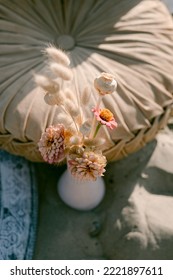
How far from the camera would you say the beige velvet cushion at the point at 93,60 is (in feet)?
5.73

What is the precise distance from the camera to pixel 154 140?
6.83ft

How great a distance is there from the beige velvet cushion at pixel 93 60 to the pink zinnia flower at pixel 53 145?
260mm

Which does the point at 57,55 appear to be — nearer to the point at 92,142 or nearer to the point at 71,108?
the point at 71,108

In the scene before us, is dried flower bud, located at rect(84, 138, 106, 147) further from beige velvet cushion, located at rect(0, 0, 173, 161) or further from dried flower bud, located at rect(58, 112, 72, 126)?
beige velvet cushion, located at rect(0, 0, 173, 161)

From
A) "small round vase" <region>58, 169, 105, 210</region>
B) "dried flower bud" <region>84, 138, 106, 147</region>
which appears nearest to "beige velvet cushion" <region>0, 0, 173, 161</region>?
"small round vase" <region>58, 169, 105, 210</region>

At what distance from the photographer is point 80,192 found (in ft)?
6.16

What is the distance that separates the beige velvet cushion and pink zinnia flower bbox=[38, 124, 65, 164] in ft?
0.85

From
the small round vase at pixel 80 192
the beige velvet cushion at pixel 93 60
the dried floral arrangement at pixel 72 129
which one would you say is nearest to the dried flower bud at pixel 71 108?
the dried floral arrangement at pixel 72 129

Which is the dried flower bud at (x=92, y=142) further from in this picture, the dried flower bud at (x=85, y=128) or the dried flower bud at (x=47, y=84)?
the dried flower bud at (x=47, y=84)

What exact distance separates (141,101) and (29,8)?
0.48m

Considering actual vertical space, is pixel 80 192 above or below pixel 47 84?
below

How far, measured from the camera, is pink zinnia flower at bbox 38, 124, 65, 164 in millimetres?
1449

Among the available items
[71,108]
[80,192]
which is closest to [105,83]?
[71,108]

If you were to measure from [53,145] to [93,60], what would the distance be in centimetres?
46
